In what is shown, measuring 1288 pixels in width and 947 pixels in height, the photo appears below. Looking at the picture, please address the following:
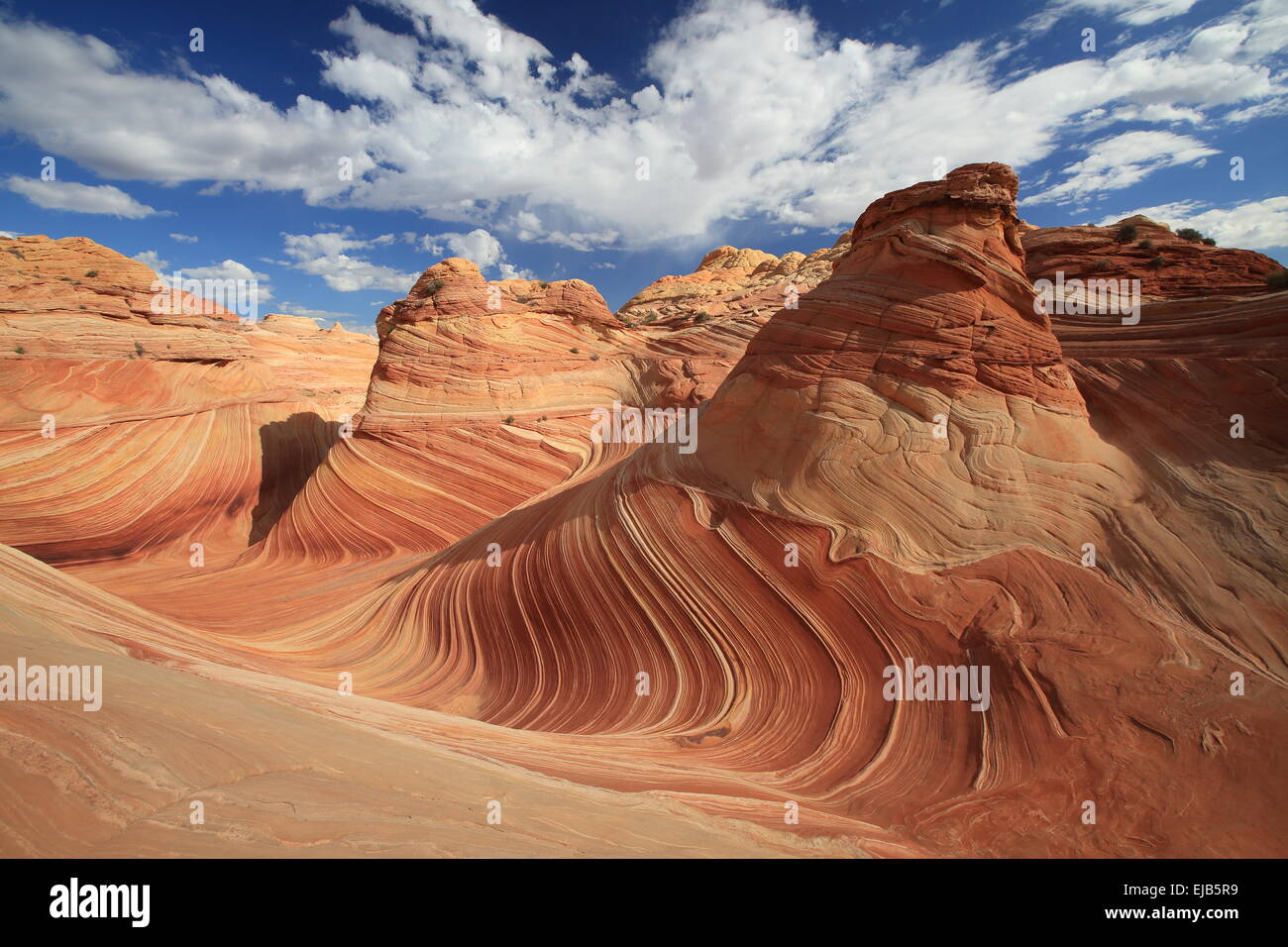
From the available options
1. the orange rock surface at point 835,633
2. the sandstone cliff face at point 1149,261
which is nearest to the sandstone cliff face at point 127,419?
the orange rock surface at point 835,633

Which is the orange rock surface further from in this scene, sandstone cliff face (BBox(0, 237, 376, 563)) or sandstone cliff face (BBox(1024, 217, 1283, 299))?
sandstone cliff face (BBox(0, 237, 376, 563))

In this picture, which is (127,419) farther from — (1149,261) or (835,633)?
(1149,261)

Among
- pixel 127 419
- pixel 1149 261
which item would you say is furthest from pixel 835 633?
pixel 127 419

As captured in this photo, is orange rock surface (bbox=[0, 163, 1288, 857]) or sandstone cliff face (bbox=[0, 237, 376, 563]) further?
sandstone cliff face (bbox=[0, 237, 376, 563])

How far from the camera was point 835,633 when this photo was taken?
6.14 m

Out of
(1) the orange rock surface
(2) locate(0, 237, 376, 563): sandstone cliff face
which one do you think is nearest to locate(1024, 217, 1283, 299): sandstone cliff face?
(1) the orange rock surface

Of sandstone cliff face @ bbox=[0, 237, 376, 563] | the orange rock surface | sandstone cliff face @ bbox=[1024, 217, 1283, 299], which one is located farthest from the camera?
sandstone cliff face @ bbox=[0, 237, 376, 563]

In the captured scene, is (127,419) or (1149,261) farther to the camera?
(127,419)

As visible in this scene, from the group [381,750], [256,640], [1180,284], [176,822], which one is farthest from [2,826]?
[1180,284]

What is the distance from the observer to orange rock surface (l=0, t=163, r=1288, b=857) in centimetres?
305

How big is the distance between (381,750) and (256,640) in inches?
299

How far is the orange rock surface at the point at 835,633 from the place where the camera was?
3055 millimetres

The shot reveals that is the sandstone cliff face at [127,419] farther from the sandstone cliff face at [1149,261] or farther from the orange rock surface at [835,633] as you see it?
the sandstone cliff face at [1149,261]
